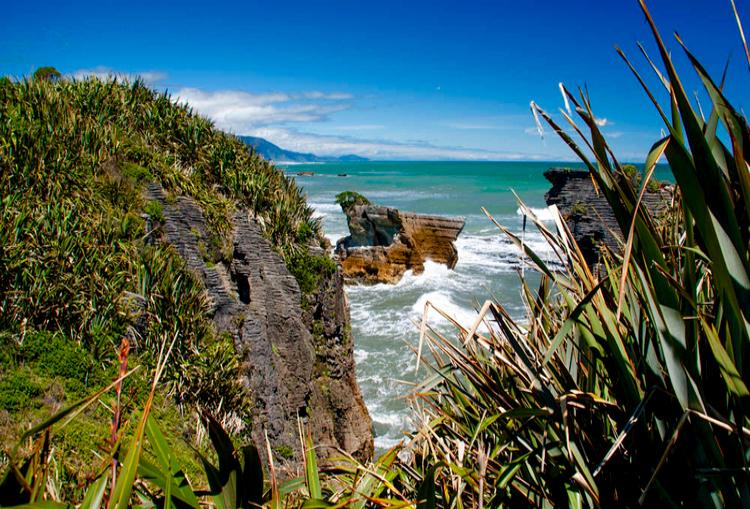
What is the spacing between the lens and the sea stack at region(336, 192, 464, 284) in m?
25.6

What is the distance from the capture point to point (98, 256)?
640 centimetres

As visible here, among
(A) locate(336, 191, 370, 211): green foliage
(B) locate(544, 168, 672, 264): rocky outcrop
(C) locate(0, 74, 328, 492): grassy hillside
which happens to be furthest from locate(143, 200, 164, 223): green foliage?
(A) locate(336, 191, 370, 211): green foliage

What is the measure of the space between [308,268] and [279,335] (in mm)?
1414

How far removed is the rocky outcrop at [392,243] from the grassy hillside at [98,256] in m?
15.8

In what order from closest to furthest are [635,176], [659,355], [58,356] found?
[659,355]
[58,356]
[635,176]

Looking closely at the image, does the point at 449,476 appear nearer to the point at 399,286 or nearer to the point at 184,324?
the point at 184,324

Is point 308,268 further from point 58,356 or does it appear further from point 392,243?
point 392,243

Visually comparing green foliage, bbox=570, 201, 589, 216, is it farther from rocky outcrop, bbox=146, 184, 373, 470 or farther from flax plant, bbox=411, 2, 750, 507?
flax plant, bbox=411, 2, 750, 507

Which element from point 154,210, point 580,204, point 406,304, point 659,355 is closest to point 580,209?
point 580,204

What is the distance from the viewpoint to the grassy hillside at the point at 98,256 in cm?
530

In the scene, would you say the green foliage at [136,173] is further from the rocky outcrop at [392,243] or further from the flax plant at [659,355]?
the rocky outcrop at [392,243]

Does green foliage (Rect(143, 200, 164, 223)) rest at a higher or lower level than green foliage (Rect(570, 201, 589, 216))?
higher

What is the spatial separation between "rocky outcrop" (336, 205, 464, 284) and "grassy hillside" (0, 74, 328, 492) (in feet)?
52.0

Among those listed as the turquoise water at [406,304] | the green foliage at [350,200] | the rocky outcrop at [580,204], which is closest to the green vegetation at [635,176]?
the turquoise water at [406,304]
